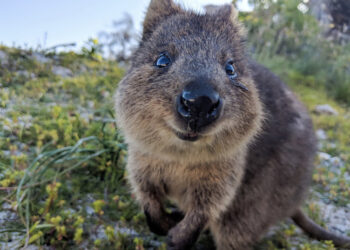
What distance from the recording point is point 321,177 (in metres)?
4.25

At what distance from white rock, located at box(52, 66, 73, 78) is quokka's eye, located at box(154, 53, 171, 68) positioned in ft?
12.7

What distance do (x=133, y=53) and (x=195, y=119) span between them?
1.34 meters

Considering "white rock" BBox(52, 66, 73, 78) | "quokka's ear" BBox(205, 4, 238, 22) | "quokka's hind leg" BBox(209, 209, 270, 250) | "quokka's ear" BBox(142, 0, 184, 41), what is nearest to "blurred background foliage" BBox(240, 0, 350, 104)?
"white rock" BBox(52, 66, 73, 78)

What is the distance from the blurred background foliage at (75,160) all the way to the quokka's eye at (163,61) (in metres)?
0.78

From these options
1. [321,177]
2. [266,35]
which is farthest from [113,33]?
[266,35]

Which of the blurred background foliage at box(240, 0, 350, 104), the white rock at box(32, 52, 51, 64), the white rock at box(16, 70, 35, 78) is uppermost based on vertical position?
the blurred background foliage at box(240, 0, 350, 104)

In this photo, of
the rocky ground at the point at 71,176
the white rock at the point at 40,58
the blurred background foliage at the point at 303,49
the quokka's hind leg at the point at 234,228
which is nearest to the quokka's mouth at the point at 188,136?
the rocky ground at the point at 71,176

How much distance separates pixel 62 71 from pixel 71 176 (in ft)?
10.1

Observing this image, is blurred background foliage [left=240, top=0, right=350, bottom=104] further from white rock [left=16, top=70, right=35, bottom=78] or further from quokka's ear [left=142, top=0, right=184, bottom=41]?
quokka's ear [left=142, top=0, right=184, bottom=41]

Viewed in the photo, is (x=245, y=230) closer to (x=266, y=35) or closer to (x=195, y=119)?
(x=195, y=119)

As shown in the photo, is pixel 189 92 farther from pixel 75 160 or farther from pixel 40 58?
pixel 40 58

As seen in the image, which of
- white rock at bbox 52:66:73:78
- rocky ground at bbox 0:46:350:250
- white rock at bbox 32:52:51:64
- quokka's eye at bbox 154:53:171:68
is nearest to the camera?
quokka's eye at bbox 154:53:171:68

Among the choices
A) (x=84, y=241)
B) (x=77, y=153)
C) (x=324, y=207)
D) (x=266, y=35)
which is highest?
(x=266, y=35)

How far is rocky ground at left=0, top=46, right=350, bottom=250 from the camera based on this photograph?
9.25ft
